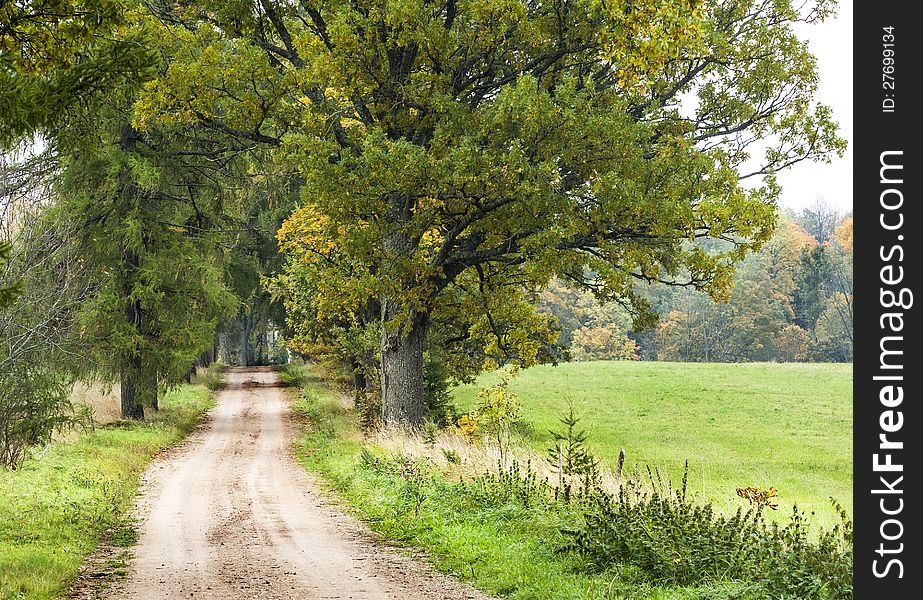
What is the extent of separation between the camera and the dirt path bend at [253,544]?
851 centimetres

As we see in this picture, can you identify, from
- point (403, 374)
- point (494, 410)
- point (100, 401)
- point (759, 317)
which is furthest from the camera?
point (759, 317)

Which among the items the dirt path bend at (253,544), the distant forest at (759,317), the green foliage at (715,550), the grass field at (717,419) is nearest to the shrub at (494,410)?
the grass field at (717,419)

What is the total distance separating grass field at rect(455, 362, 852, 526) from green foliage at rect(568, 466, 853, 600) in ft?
23.6

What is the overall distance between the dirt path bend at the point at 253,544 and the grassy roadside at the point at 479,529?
1.33 feet

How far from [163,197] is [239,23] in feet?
29.5

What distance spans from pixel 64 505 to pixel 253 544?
3.46 m

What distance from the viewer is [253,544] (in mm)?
10789

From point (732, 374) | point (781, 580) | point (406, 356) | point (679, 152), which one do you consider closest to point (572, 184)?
point (679, 152)

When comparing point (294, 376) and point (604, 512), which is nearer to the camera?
point (604, 512)

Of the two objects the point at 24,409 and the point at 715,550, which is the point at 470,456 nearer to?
the point at 715,550

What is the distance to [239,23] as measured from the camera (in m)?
17.8

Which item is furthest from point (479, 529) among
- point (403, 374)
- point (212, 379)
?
point (212, 379)

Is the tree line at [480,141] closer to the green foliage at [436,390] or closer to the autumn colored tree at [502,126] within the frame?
the autumn colored tree at [502,126]

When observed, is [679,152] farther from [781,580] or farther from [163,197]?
[163,197]
